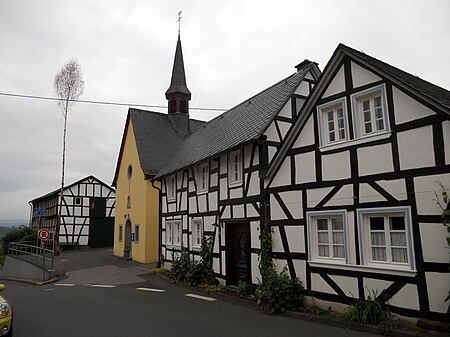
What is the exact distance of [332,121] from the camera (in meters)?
9.10

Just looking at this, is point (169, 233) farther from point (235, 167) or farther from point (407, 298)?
point (407, 298)

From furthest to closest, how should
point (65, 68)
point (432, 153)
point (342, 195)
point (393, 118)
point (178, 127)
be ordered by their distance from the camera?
point (65, 68) → point (178, 127) → point (342, 195) → point (393, 118) → point (432, 153)

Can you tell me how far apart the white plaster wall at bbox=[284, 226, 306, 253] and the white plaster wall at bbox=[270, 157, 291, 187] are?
1151 millimetres

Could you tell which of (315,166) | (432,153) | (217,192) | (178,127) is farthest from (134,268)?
(432,153)

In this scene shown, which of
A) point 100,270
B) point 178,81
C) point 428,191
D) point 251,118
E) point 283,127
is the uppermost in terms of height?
point 178,81

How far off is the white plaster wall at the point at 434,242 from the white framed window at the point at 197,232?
868 cm

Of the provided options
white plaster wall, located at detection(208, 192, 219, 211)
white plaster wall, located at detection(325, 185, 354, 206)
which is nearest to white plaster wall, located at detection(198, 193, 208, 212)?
white plaster wall, located at detection(208, 192, 219, 211)

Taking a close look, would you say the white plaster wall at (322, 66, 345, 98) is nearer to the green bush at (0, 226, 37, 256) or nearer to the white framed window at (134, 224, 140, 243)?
the white framed window at (134, 224, 140, 243)

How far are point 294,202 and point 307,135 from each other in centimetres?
168

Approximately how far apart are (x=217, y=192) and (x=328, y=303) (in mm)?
5727

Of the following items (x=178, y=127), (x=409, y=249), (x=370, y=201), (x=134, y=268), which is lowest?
(x=134, y=268)

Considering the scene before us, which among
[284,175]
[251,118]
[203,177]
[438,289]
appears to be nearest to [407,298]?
[438,289]

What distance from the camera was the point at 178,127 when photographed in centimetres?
2691

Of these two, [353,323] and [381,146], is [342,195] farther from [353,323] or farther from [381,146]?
[353,323]
